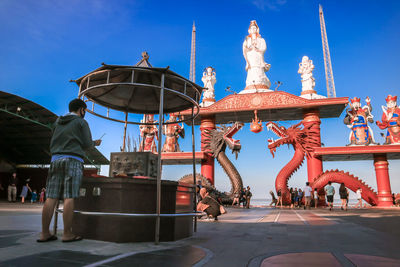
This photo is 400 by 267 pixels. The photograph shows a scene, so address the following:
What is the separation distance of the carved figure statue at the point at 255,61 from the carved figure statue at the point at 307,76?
2.59 metres

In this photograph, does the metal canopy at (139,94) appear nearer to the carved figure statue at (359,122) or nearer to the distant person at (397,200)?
the carved figure statue at (359,122)

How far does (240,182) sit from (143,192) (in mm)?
13807

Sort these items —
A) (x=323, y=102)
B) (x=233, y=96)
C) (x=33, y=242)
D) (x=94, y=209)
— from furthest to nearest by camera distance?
(x=233, y=96)
(x=323, y=102)
(x=94, y=209)
(x=33, y=242)

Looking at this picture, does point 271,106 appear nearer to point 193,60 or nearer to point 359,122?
point 359,122

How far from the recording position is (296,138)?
1798cm

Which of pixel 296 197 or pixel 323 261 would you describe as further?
pixel 296 197

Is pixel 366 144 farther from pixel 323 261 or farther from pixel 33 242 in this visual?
pixel 33 242

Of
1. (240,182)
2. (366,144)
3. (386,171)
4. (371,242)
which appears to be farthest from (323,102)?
(371,242)

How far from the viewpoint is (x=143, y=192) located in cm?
343

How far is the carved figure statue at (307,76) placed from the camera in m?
20.2

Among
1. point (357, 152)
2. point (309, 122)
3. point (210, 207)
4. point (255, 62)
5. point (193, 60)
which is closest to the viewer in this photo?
point (210, 207)

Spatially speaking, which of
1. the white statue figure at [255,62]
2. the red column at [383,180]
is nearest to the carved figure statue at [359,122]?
the red column at [383,180]

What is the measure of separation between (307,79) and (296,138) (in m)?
5.40

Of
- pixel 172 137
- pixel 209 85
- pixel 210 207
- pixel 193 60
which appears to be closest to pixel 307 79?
pixel 209 85
